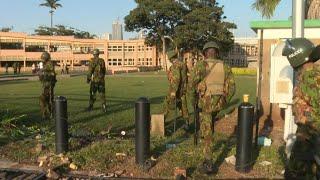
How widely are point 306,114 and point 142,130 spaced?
3.06 metres

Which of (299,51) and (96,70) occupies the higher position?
(299,51)

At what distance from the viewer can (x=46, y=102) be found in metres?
12.5

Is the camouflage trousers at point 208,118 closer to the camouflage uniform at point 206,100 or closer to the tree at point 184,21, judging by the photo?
the camouflage uniform at point 206,100

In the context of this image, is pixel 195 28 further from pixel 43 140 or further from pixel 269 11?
pixel 43 140

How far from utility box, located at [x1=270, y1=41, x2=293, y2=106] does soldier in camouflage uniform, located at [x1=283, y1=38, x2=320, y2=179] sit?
265 centimetres

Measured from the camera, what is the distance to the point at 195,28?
229 feet

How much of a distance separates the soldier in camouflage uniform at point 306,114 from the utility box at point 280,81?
2654 mm

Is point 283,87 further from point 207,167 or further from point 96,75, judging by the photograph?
point 96,75

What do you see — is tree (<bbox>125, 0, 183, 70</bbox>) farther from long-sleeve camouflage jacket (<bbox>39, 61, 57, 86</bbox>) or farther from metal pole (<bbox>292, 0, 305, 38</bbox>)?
metal pole (<bbox>292, 0, 305, 38</bbox>)

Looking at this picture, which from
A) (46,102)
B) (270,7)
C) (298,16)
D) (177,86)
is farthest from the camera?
(270,7)

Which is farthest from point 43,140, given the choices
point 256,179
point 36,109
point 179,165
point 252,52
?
point 252,52

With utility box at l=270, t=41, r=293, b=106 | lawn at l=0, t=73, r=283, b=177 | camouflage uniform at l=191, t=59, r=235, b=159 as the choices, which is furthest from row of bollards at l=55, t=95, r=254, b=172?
utility box at l=270, t=41, r=293, b=106

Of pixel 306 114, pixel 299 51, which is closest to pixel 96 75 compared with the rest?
pixel 299 51

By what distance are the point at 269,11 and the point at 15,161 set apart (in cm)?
1004
